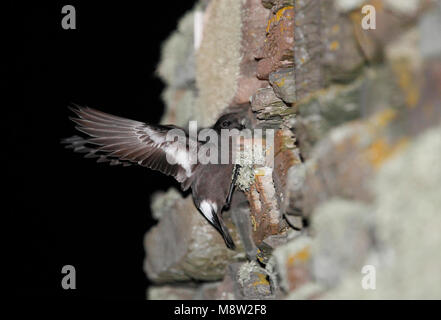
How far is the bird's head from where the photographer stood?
4039mm

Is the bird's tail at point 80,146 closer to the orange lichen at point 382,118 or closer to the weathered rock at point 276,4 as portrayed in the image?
the weathered rock at point 276,4

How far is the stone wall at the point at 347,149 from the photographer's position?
1966mm

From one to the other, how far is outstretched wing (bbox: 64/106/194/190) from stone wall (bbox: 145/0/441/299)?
2.13ft

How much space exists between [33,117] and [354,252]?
3.48 m

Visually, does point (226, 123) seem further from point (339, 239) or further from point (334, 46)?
point (339, 239)

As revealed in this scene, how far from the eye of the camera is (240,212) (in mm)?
4230

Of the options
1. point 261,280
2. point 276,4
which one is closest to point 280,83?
point 276,4

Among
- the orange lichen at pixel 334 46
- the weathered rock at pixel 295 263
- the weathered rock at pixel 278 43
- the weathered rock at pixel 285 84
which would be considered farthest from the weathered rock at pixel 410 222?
the weathered rock at pixel 278 43

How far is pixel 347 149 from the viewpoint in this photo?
2258 millimetres

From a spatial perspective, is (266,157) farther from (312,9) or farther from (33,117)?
(33,117)

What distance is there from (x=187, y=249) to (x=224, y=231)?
0.55 metres

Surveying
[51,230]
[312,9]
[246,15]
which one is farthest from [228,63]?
[51,230]

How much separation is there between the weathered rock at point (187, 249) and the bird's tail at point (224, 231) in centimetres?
13

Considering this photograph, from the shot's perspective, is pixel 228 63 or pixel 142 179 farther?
pixel 142 179
